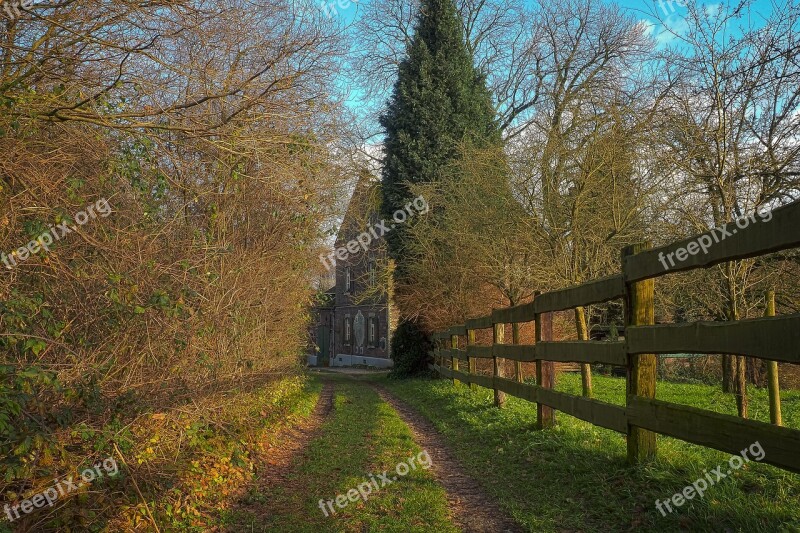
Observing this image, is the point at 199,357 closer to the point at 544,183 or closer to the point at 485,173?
the point at 544,183

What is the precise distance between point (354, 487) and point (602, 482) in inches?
90.4

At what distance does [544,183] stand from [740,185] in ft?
12.8

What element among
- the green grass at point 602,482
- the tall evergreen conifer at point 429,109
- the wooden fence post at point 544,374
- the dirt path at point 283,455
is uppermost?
the tall evergreen conifer at point 429,109

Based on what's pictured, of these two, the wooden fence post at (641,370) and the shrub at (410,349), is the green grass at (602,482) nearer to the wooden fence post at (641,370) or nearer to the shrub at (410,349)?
the wooden fence post at (641,370)

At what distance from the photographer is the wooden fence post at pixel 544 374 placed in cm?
814

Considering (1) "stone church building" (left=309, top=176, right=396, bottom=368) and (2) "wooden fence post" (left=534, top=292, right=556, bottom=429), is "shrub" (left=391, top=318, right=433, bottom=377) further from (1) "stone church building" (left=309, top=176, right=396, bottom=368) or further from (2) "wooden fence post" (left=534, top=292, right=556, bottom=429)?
(2) "wooden fence post" (left=534, top=292, right=556, bottom=429)

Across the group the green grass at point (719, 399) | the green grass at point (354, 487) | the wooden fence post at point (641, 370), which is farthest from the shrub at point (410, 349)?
the wooden fence post at point (641, 370)

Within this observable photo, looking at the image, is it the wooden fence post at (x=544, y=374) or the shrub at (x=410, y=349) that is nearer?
the wooden fence post at (x=544, y=374)

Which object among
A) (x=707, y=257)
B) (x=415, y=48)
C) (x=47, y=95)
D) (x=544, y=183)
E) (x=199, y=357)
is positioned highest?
(x=415, y=48)

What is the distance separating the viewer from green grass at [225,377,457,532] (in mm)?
5168

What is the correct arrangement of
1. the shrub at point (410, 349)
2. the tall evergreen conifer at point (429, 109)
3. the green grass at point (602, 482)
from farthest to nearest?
the shrub at point (410, 349)
the tall evergreen conifer at point (429, 109)
the green grass at point (602, 482)

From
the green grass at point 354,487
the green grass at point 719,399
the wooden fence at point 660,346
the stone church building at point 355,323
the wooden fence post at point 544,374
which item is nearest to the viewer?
the wooden fence at point 660,346

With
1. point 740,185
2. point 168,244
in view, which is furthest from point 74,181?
point 740,185

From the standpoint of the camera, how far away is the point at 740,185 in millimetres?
8641
